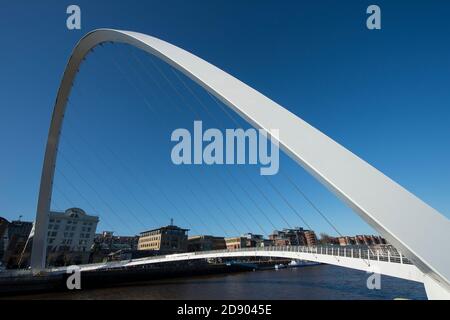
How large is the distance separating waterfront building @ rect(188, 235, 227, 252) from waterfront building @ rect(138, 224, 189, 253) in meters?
5.22

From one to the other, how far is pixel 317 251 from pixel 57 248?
158ft

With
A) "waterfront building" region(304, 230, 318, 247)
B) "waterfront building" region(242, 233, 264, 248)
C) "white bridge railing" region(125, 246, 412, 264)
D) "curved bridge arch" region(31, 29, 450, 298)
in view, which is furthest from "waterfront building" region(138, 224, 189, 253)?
"curved bridge arch" region(31, 29, 450, 298)

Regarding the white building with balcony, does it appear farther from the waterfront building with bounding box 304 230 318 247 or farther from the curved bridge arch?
the waterfront building with bounding box 304 230 318 247

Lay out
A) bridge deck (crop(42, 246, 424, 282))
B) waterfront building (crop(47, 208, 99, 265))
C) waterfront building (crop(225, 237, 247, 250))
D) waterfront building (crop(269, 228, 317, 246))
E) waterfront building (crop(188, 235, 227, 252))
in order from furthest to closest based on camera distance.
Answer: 1. waterfront building (crop(269, 228, 317, 246))
2. waterfront building (crop(225, 237, 247, 250))
3. waterfront building (crop(188, 235, 227, 252))
4. waterfront building (crop(47, 208, 99, 265))
5. bridge deck (crop(42, 246, 424, 282))

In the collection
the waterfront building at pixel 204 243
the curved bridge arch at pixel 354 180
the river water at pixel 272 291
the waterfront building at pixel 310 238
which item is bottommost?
the river water at pixel 272 291

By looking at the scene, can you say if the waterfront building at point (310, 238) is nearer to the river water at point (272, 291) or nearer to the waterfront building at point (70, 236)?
the waterfront building at point (70, 236)

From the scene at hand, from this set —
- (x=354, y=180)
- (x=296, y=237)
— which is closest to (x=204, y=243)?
(x=296, y=237)

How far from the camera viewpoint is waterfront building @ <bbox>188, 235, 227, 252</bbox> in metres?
71.1

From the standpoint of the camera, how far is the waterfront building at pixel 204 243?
7106 centimetres

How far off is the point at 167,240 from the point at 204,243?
39.5 ft

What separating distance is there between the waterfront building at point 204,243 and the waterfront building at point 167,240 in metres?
5.22

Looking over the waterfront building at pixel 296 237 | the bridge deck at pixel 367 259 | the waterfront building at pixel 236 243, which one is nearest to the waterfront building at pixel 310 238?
the waterfront building at pixel 296 237
